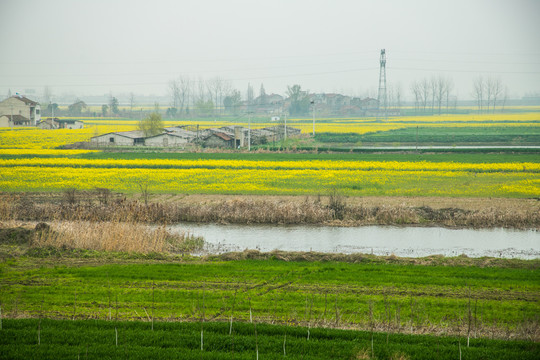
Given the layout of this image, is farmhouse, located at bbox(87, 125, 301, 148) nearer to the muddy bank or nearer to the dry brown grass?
the muddy bank

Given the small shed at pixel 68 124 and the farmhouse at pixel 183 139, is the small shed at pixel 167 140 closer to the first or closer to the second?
the farmhouse at pixel 183 139

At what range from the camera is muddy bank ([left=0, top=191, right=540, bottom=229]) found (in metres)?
27.3

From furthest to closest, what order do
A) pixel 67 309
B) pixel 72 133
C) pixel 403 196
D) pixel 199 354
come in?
1. pixel 72 133
2. pixel 403 196
3. pixel 67 309
4. pixel 199 354

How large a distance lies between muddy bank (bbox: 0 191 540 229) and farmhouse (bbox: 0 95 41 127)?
6952 centimetres

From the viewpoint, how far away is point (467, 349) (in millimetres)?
10492

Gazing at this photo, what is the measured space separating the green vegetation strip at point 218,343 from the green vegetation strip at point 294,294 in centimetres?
57

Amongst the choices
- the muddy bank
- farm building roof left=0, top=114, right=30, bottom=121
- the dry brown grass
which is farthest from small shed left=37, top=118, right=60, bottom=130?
the dry brown grass

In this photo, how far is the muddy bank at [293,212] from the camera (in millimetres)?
27344

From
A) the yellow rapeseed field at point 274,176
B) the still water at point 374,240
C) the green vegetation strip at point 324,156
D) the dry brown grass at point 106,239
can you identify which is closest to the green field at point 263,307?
the dry brown grass at point 106,239

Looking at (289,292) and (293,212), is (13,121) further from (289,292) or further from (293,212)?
(289,292)

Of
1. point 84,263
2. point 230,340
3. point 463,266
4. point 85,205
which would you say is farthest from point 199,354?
point 85,205

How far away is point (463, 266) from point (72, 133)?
7408 centimetres

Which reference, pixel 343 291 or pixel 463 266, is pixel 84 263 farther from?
pixel 463 266

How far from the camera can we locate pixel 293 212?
28234 millimetres
